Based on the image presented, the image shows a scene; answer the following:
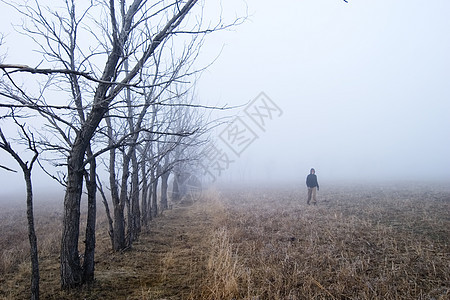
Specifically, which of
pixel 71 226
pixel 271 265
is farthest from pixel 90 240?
pixel 271 265

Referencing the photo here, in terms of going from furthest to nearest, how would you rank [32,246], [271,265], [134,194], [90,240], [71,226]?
[134,194]
[271,265]
[90,240]
[71,226]
[32,246]

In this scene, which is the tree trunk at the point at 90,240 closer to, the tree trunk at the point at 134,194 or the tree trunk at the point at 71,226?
the tree trunk at the point at 71,226

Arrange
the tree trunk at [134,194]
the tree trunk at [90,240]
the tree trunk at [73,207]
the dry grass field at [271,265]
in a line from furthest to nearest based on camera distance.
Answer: the tree trunk at [134,194], the tree trunk at [90,240], the tree trunk at [73,207], the dry grass field at [271,265]

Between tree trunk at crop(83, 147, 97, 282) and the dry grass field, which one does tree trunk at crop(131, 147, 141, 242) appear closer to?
the dry grass field

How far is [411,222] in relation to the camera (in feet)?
30.9

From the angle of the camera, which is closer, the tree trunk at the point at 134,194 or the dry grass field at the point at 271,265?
the dry grass field at the point at 271,265

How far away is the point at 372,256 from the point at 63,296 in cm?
538

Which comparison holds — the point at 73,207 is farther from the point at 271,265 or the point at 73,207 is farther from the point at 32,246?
the point at 271,265

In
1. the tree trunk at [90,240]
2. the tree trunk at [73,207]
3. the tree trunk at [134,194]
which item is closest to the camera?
the tree trunk at [73,207]

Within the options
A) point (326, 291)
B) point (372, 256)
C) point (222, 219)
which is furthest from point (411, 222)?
point (326, 291)

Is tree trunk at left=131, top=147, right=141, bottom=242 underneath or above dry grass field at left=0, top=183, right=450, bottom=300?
above

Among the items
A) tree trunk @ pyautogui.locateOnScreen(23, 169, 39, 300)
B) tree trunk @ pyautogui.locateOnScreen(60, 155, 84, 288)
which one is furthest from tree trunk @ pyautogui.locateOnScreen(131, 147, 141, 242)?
tree trunk @ pyautogui.locateOnScreen(23, 169, 39, 300)

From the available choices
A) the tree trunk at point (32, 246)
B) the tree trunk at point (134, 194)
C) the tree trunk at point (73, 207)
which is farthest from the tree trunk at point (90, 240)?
the tree trunk at point (134, 194)

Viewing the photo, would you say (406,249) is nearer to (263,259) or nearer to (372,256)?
(372,256)
